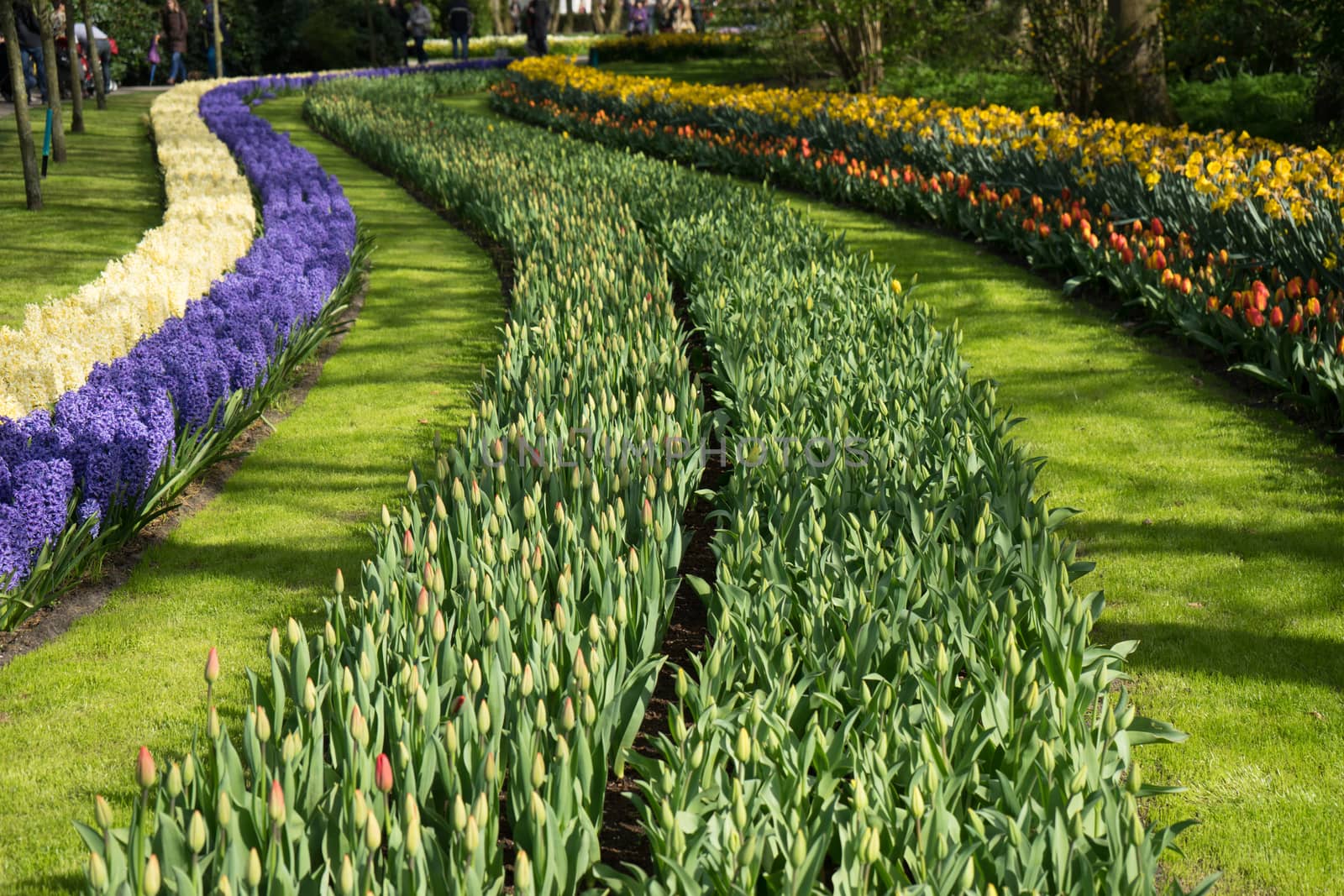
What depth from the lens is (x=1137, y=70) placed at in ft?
43.1

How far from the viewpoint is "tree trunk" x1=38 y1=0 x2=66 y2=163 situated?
11.5 metres

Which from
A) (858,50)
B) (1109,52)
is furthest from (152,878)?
(858,50)

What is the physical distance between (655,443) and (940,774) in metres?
1.71

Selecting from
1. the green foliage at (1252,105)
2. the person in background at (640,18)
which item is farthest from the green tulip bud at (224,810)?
the person in background at (640,18)

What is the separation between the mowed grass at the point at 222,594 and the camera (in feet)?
10.2

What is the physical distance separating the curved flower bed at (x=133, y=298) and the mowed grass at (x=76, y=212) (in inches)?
17.7

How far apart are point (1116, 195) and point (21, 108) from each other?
8865mm

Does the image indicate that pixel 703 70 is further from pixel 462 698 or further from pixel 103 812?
pixel 103 812

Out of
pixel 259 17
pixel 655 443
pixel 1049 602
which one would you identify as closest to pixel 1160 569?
pixel 1049 602

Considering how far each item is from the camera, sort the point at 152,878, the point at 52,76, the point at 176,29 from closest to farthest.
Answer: the point at 152,878 < the point at 52,76 < the point at 176,29

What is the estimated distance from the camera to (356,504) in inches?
200

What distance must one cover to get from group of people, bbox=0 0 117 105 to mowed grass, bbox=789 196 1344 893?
10226mm

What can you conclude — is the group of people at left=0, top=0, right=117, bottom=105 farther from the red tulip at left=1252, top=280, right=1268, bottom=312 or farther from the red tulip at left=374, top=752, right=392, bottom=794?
the red tulip at left=374, top=752, right=392, bottom=794

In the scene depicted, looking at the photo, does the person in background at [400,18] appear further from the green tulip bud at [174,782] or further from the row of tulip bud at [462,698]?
the green tulip bud at [174,782]
